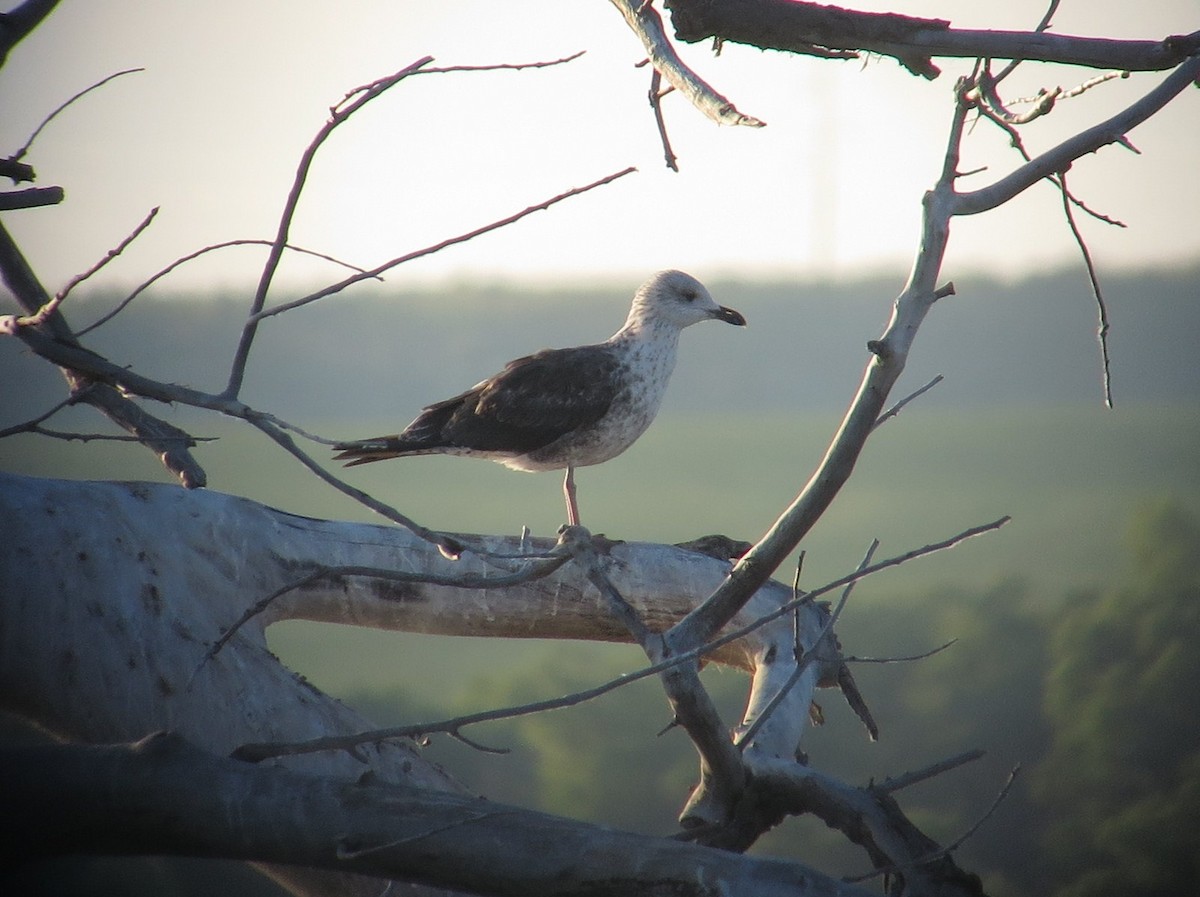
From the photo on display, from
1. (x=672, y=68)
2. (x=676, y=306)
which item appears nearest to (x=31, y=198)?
(x=672, y=68)

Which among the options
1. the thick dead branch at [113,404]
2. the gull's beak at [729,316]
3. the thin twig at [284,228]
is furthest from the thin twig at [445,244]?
the gull's beak at [729,316]

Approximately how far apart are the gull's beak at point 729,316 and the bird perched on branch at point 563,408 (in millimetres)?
10

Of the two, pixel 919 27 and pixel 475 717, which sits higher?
pixel 919 27

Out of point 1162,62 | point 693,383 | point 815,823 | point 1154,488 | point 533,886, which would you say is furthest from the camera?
point 1154,488

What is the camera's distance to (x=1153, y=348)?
17812 mm

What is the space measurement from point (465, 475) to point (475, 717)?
44.7 feet

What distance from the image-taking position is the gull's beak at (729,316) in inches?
186

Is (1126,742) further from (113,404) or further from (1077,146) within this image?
(113,404)

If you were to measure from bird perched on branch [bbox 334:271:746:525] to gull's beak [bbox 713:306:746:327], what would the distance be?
0.01 m

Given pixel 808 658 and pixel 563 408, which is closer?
pixel 808 658

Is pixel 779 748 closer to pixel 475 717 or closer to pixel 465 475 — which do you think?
pixel 475 717

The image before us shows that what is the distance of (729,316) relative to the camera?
4.75 meters

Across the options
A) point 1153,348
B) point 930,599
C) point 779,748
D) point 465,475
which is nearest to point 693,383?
point 465,475

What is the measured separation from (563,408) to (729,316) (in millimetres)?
871
